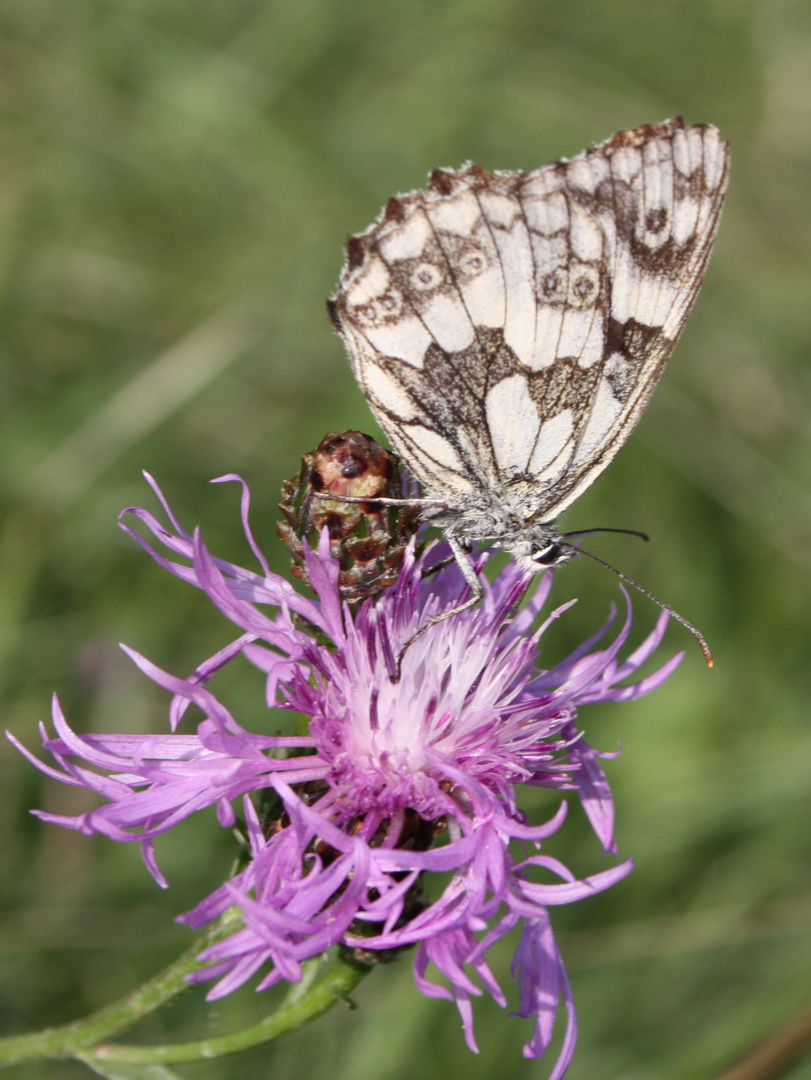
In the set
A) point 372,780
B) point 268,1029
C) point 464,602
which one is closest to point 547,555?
point 464,602

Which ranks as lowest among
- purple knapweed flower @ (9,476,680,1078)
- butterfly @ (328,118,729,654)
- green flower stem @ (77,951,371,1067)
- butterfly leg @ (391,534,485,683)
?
green flower stem @ (77,951,371,1067)

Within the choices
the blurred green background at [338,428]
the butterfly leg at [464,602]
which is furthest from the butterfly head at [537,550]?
the blurred green background at [338,428]

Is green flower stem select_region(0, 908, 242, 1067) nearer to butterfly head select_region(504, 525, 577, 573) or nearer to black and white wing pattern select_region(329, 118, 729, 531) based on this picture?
butterfly head select_region(504, 525, 577, 573)

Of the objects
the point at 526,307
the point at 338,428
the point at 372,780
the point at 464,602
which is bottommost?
the point at 372,780

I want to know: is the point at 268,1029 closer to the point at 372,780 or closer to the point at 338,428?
the point at 372,780

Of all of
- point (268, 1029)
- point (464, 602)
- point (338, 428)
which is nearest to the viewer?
point (268, 1029)

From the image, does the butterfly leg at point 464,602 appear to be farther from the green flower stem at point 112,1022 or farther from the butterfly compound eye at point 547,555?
the green flower stem at point 112,1022

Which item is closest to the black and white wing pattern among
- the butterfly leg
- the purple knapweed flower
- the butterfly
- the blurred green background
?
the butterfly
